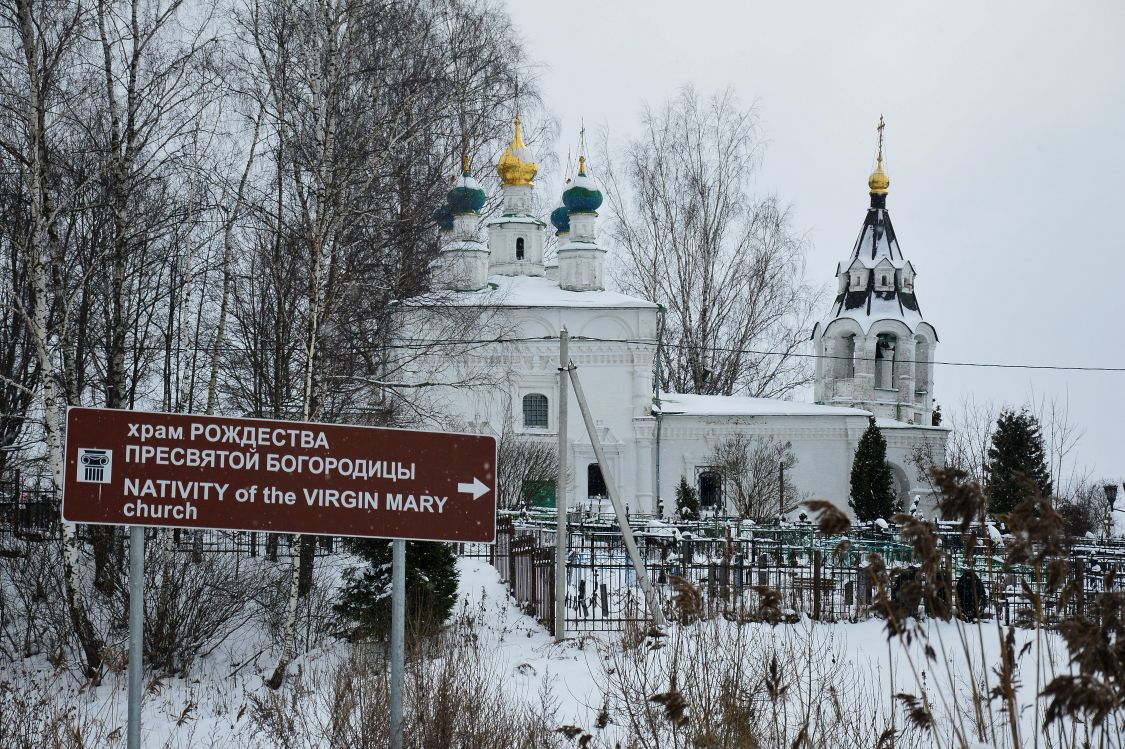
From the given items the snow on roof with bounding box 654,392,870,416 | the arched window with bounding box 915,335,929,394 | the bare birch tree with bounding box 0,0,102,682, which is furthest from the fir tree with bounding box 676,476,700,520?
the bare birch tree with bounding box 0,0,102,682

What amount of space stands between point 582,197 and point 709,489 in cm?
813

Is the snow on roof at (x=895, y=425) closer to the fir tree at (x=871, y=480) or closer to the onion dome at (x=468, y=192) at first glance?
the fir tree at (x=871, y=480)

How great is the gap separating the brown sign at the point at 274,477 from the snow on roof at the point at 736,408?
25.1 meters

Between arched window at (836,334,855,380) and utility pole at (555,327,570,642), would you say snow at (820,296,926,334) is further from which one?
utility pole at (555,327,570,642)

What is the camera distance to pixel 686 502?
26.5 metres

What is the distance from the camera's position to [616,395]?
2886 centimetres

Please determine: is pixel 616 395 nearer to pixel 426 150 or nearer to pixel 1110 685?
pixel 426 150

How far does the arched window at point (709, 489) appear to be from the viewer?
1166 inches

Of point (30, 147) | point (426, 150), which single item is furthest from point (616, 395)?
point (30, 147)

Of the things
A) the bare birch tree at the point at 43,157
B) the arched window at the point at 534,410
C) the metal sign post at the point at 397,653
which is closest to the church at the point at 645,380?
the arched window at the point at 534,410

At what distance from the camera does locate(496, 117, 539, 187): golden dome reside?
29.0m

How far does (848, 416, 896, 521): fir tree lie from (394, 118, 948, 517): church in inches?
48.4

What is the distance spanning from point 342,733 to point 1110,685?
349 centimetres

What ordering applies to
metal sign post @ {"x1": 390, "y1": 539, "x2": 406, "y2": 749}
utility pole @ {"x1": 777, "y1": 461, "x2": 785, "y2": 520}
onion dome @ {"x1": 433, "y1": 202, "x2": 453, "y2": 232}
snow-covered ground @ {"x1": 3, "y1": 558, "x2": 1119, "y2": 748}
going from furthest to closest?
utility pole @ {"x1": 777, "y1": 461, "x2": 785, "y2": 520}, onion dome @ {"x1": 433, "y1": 202, "x2": 453, "y2": 232}, snow-covered ground @ {"x1": 3, "y1": 558, "x2": 1119, "y2": 748}, metal sign post @ {"x1": 390, "y1": 539, "x2": 406, "y2": 749}
